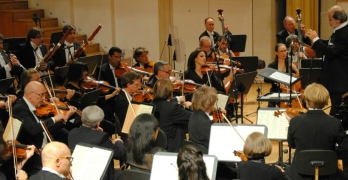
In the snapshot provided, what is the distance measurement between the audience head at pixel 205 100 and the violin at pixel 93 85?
7.35 feet

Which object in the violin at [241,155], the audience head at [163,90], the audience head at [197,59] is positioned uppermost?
the audience head at [197,59]

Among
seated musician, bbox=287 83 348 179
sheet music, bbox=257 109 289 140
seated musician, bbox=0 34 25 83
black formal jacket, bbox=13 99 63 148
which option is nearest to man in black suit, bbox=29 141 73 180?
black formal jacket, bbox=13 99 63 148

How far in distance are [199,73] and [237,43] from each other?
90.1 inches

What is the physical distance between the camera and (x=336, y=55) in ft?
22.2

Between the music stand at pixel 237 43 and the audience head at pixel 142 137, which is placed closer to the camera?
the audience head at pixel 142 137

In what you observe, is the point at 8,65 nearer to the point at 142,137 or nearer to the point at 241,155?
the point at 142,137

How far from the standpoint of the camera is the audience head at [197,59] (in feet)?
25.2

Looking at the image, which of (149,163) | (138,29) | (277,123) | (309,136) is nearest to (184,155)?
(149,163)

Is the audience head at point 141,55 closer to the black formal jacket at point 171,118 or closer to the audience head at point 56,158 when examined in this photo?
the black formal jacket at point 171,118

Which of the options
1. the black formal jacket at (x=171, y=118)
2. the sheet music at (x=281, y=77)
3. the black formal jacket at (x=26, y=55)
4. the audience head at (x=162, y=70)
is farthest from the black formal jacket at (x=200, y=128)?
the black formal jacket at (x=26, y=55)

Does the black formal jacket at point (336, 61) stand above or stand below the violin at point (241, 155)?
above

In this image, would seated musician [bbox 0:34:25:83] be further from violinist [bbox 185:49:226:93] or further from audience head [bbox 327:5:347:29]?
audience head [bbox 327:5:347:29]

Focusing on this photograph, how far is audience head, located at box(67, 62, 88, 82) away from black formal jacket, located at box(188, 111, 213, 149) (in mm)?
2291

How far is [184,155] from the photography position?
3.84 meters
